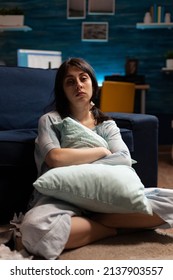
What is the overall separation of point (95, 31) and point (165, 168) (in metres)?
2.07

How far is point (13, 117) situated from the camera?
217 centimetres

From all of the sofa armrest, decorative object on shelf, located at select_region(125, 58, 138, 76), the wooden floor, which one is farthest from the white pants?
decorative object on shelf, located at select_region(125, 58, 138, 76)

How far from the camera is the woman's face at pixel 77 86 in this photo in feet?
5.38

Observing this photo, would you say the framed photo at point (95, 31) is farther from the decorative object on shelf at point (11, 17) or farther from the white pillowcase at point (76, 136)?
the white pillowcase at point (76, 136)

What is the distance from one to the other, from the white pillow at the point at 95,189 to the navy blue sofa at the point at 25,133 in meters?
0.37

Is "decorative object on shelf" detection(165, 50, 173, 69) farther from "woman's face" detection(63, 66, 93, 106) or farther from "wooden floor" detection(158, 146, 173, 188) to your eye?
"woman's face" detection(63, 66, 93, 106)

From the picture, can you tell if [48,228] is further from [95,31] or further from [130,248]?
[95,31]

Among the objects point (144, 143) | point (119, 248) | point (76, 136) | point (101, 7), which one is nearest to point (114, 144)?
point (76, 136)

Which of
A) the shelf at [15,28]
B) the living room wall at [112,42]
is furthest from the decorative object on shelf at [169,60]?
the shelf at [15,28]

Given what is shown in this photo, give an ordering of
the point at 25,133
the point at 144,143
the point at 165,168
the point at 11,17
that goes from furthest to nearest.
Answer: the point at 11,17
the point at 165,168
the point at 144,143
the point at 25,133

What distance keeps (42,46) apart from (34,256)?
366 centimetres

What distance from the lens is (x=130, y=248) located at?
146 cm
